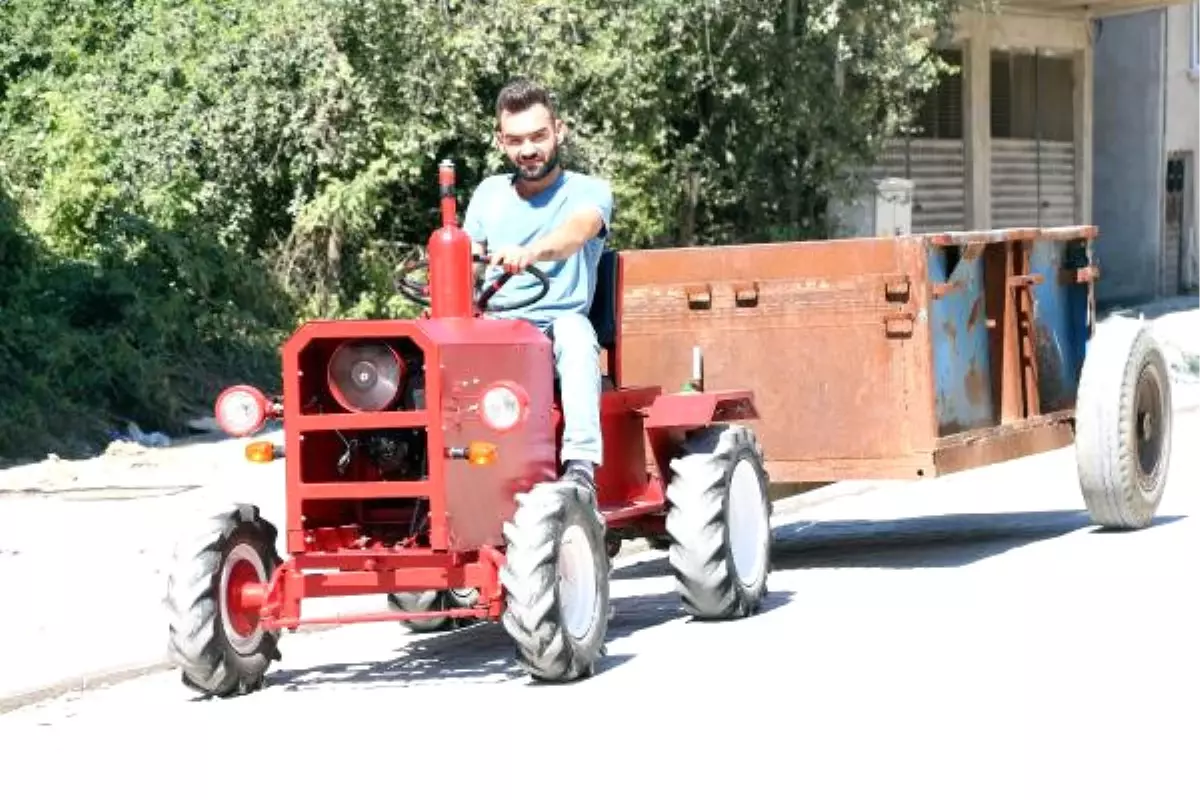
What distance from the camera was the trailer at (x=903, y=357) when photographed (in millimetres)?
11695

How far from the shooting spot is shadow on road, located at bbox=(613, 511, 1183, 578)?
12.7m

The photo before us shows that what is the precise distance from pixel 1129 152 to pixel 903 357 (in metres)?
27.1

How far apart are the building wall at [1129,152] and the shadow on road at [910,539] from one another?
23010mm

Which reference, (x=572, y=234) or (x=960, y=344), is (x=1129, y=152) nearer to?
(x=960, y=344)

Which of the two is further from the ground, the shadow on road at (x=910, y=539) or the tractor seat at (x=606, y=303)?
the tractor seat at (x=606, y=303)

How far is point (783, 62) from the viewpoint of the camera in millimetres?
24344

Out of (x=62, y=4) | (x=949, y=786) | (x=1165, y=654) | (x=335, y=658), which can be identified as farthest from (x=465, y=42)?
(x=949, y=786)

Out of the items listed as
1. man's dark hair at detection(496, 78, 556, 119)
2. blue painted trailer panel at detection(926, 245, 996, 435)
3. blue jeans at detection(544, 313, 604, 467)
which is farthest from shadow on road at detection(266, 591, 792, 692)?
man's dark hair at detection(496, 78, 556, 119)

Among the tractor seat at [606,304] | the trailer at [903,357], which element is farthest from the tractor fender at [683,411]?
the trailer at [903,357]

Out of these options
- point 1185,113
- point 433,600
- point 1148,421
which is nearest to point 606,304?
point 433,600

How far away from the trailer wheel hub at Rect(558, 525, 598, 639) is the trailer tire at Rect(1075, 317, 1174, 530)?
4.42 m

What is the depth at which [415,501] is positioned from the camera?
9125 millimetres

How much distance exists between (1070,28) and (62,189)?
721 inches

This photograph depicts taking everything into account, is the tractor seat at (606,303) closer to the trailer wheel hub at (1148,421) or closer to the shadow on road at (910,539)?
the shadow on road at (910,539)
